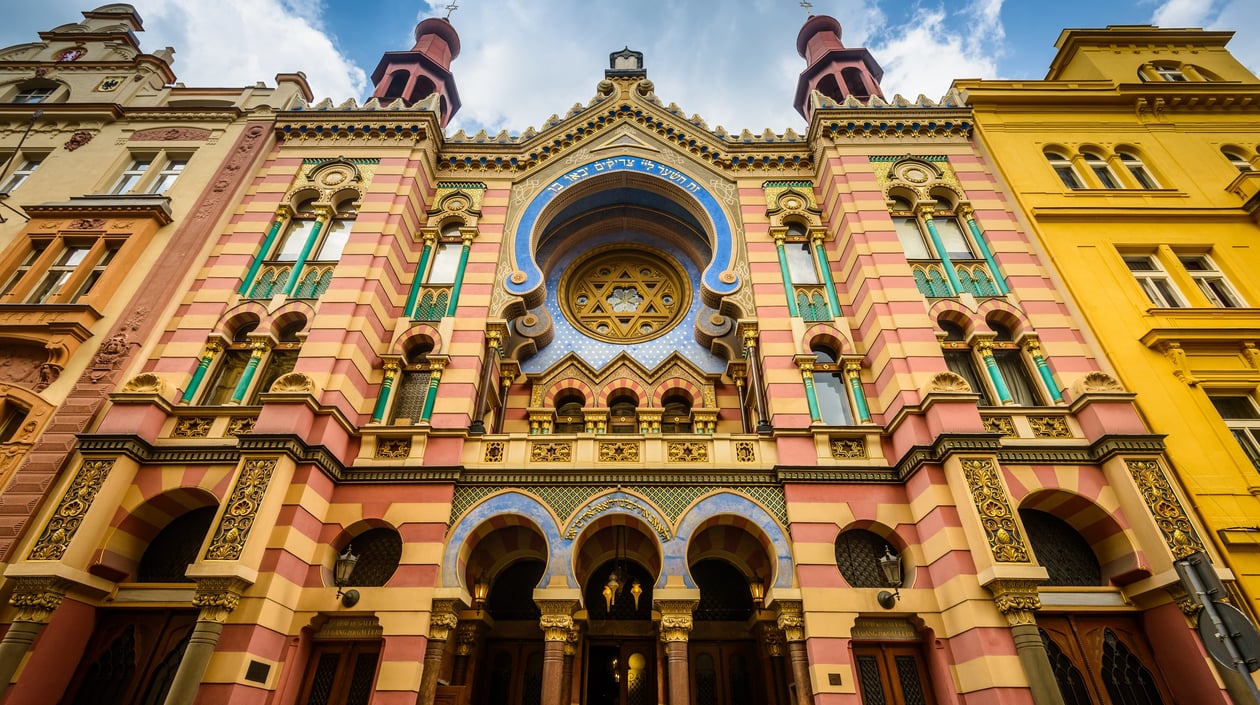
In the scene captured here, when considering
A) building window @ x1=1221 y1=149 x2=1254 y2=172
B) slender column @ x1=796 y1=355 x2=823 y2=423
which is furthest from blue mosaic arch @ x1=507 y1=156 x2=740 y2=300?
building window @ x1=1221 y1=149 x2=1254 y2=172

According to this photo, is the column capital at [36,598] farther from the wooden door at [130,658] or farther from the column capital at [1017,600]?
the column capital at [1017,600]

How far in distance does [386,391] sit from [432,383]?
1.08 metres

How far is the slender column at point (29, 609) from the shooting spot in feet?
30.7

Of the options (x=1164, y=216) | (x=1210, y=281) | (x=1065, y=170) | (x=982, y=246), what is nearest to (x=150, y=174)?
(x=982, y=246)

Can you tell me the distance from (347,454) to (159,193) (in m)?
10.7

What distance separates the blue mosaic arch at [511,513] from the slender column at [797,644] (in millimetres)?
4015

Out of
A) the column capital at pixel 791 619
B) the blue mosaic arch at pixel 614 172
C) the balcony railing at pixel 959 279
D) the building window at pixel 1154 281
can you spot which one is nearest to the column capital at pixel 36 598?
the blue mosaic arch at pixel 614 172

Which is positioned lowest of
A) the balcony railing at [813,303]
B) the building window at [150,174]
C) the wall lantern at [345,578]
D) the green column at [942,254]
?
the wall lantern at [345,578]

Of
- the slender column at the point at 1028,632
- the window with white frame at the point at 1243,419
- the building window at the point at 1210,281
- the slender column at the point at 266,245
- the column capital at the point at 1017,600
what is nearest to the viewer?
the slender column at the point at 1028,632

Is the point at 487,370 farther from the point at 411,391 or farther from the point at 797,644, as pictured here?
the point at 797,644

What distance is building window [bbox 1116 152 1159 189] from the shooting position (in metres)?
16.7

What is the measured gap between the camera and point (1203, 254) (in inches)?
595

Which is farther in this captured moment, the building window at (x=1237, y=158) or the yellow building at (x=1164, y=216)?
the building window at (x=1237, y=158)

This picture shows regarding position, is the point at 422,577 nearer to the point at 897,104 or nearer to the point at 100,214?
the point at 100,214
